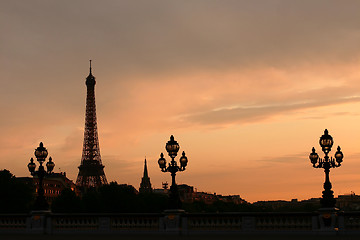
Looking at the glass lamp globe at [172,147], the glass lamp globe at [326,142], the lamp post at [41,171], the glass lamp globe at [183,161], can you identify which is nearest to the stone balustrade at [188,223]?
the lamp post at [41,171]

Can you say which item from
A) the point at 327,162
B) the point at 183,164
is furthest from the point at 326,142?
the point at 183,164

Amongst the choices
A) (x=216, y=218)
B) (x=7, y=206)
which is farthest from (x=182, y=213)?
(x=7, y=206)

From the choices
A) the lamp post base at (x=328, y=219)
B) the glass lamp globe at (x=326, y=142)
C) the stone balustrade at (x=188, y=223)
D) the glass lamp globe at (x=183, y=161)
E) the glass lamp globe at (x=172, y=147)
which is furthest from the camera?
the glass lamp globe at (x=183, y=161)

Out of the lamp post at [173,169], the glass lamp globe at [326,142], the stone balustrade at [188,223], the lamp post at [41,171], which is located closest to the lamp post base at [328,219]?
the stone balustrade at [188,223]

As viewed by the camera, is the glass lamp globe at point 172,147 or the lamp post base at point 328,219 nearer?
the lamp post base at point 328,219

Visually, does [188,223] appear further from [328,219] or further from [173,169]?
[328,219]

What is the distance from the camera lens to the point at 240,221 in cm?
3869

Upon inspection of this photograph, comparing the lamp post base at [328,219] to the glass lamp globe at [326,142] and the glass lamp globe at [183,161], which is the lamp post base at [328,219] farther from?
the glass lamp globe at [183,161]

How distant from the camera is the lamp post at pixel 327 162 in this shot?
37156 mm

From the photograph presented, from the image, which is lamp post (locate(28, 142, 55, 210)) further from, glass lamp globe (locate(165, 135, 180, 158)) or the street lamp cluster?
glass lamp globe (locate(165, 135, 180, 158))

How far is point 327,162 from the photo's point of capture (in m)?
38.7

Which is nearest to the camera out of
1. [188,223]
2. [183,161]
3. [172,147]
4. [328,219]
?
[328,219]

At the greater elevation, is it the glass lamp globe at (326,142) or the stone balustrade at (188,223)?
the glass lamp globe at (326,142)

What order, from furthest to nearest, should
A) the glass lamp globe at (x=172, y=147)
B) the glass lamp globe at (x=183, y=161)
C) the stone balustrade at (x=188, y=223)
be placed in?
1. the glass lamp globe at (x=183, y=161)
2. the glass lamp globe at (x=172, y=147)
3. the stone balustrade at (x=188, y=223)
